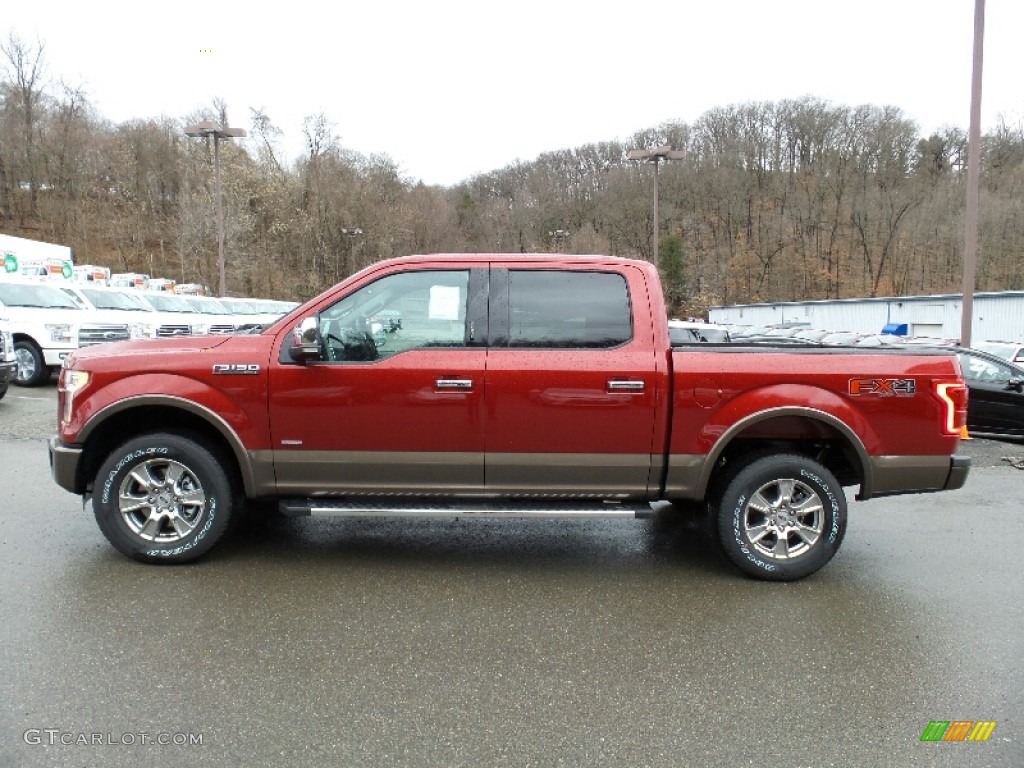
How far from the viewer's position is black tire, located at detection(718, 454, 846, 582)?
4477 millimetres

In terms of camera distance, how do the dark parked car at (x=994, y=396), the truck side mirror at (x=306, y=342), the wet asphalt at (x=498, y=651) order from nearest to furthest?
the wet asphalt at (x=498, y=651)
the truck side mirror at (x=306, y=342)
the dark parked car at (x=994, y=396)

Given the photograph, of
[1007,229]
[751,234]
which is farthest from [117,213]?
[1007,229]

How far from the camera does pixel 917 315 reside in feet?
121

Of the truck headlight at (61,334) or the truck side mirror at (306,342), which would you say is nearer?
the truck side mirror at (306,342)

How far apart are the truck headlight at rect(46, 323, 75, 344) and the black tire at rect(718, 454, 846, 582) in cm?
1330

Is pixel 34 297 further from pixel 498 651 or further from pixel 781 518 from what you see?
pixel 781 518

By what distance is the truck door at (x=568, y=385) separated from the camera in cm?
439

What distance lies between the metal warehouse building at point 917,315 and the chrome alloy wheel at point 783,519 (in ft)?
96.6

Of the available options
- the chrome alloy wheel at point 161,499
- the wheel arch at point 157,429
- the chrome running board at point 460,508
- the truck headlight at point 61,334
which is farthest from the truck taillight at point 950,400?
the truck headlight at point 61,334

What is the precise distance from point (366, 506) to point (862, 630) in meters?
2.96

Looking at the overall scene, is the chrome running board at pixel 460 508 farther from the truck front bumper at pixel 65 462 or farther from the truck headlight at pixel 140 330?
the truck headlight at pixel 140 330

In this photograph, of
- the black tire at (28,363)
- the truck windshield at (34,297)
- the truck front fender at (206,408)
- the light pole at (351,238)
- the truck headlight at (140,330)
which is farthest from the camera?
the light pole at (351,238)

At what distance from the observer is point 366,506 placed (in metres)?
4.54

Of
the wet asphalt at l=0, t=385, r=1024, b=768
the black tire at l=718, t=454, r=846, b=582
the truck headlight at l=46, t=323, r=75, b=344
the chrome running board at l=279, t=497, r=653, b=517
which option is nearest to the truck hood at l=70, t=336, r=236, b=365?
the chrome running board at l=279, t=497, r=653, b=517
